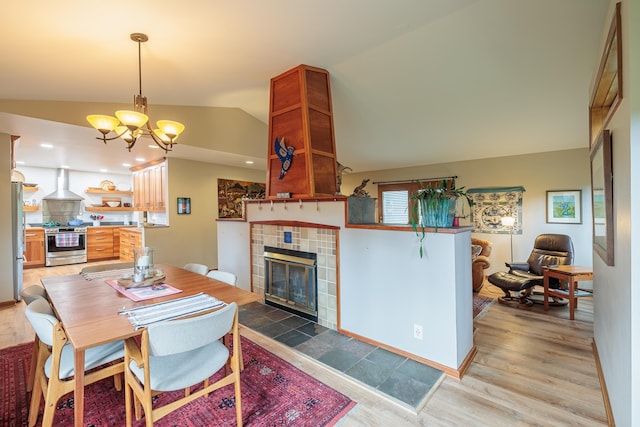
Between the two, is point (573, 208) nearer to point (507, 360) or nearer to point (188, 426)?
point (507, 360)

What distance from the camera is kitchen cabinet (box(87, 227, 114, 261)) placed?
712cm

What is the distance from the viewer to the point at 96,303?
177 centimetres

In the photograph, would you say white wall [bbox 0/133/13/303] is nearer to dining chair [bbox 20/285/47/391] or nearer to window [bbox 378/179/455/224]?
dining chair [bbox 20/285/47/391]

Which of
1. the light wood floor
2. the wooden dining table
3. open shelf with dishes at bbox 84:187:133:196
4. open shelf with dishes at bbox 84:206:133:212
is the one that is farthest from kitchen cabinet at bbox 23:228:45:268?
the wooden dining table

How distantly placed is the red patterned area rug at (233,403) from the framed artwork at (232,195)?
Result: 4261 mm

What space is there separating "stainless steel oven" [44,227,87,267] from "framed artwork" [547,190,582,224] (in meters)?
9.76

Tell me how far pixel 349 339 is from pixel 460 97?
304 cm

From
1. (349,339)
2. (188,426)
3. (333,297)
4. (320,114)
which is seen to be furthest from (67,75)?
(349,339)

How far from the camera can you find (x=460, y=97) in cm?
338

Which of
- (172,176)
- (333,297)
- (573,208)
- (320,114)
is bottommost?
(333,297)

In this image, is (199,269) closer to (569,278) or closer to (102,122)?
(102,122)

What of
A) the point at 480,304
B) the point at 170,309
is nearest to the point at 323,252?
the point at 170,309

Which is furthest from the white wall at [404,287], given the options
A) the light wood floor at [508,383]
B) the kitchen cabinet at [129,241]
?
the kitchen cabinet at [129,241]

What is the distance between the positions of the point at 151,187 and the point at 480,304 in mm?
6518
